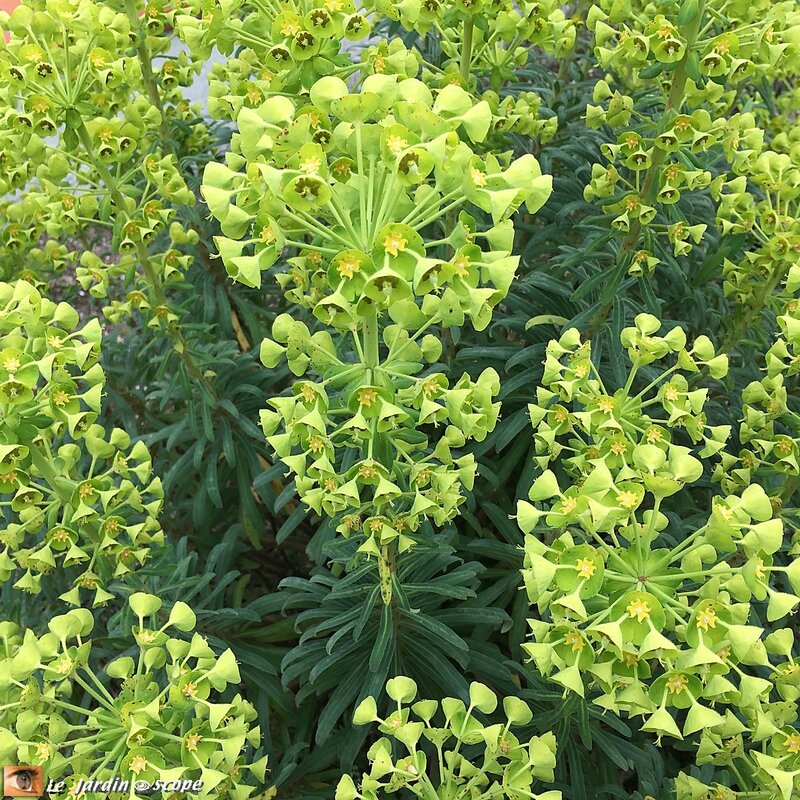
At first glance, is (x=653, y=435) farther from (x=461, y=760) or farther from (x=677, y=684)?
(x=461, y=760)

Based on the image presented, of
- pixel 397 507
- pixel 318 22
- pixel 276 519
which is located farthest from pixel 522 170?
pixel 276 519

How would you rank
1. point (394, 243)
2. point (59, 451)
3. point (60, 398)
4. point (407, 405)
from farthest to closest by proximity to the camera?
point (59, 451)
point (60, 398)
point (407, 405)
point (394, 243)

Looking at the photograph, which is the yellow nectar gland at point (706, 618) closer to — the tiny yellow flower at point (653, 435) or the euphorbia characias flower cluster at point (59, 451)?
the tiny yellow flower at point (653, 435)

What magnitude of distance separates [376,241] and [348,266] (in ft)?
0.30

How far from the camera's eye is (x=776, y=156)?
9.45ft

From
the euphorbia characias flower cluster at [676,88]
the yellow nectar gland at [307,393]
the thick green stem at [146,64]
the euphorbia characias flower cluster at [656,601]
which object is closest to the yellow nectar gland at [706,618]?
the euphorbia characias flower cluster at [656,601]

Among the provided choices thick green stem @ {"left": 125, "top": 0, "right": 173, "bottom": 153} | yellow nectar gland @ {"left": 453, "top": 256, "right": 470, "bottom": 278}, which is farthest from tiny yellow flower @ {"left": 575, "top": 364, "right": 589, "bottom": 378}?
thick green stem @ {"left": 125, "top": 0, "right": 173, "bottom": 153}

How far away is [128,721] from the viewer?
1828 millimetres

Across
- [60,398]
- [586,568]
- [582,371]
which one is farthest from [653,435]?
[60,398]

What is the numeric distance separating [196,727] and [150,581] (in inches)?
48.1

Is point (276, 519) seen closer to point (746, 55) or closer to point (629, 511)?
point (629, 511)

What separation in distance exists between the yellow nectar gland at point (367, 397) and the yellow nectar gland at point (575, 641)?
75 cm

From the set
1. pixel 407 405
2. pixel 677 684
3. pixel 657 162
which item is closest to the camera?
pixel 677 684

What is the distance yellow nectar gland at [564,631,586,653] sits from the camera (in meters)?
1.71
